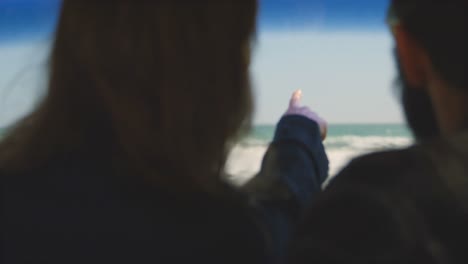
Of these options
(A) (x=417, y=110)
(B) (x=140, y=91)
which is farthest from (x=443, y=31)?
(B) (x=140, y=91)

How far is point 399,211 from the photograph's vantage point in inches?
28.2

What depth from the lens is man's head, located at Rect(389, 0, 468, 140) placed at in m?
0.77

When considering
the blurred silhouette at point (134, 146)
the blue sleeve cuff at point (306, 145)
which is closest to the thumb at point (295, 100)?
the blue sleeve cuff at point (306, 145)

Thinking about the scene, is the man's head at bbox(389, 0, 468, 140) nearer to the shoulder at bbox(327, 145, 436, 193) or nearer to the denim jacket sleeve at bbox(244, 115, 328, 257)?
the shoulder at bbox(327, 145, 436, 193)

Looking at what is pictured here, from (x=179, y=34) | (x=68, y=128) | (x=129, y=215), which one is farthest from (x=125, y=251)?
(x=179, y=34)

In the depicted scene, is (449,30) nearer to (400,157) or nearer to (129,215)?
(400,157)

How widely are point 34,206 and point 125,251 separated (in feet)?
0.43

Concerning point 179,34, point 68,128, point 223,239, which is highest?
point 179,34

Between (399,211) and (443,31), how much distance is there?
0.24 metres

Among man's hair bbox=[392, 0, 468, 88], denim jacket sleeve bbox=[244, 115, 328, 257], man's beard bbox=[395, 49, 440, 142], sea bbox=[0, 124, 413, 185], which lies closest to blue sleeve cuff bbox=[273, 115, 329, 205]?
Answer: denim jacket sleeve bbox=[244, 115, 328, 257]

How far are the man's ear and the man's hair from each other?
1 cm

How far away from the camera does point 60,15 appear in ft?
2.82

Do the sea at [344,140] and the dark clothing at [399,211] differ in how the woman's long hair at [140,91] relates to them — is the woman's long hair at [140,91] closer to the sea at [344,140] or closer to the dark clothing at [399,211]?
the dark clothing at [399,211]

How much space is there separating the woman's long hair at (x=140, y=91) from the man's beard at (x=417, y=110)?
0.94 ft
